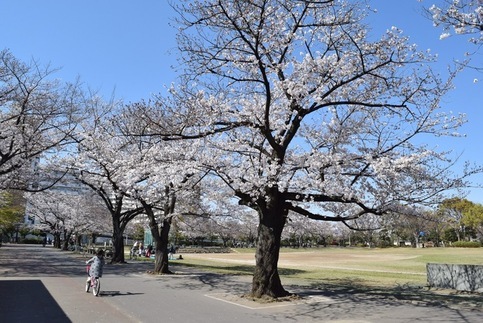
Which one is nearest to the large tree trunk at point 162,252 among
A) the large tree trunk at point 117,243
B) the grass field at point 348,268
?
the grass field at point 348,268

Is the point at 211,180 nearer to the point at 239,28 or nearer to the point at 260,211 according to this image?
the point at 260,211

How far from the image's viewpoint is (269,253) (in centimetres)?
1236

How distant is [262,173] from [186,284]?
6.24 meters

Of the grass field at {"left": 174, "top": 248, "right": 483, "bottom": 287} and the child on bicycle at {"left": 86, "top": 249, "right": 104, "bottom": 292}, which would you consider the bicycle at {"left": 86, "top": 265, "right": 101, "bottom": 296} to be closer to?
the child on bicycle at {"left": 86, "top": 249, "right": 104, "bottom": 292}

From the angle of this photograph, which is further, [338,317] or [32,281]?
[32,281]

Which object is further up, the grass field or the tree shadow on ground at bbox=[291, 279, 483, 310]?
the tree shadow on ground at bbox=[291, 279, 483, 310]

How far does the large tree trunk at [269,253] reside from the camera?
12.2m

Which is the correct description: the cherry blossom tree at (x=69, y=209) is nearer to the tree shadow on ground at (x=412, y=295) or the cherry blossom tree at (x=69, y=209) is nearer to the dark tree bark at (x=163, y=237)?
the dark tree bark at (x=163, y=237)

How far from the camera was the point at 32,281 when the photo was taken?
1580 centimetres

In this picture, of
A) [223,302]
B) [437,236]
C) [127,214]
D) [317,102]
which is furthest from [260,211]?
[437,236]

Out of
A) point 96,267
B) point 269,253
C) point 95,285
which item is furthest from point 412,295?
point 96,267

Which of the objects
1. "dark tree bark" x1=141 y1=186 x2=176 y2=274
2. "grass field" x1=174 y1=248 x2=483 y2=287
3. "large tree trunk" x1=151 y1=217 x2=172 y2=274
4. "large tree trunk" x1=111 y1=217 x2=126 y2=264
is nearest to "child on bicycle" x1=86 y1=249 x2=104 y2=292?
"dark tree bark" x1=141 y1=186 x2=176 y2=274

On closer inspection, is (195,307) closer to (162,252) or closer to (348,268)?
(162,252)

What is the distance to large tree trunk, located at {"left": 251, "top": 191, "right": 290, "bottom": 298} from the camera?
12.2m
